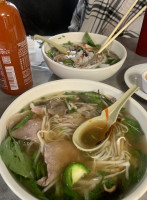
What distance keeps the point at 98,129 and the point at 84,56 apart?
0.68 metres

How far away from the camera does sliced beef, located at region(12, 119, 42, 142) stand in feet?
2.89

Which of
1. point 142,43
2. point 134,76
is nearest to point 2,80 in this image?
point 134,76

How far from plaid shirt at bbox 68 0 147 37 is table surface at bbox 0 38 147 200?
1.05 feet

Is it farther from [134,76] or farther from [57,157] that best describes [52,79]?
[57,157]

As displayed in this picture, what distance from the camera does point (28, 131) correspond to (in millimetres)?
898

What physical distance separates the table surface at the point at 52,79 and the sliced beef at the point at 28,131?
193 mm

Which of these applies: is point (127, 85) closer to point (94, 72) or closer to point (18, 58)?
point (94, 72)

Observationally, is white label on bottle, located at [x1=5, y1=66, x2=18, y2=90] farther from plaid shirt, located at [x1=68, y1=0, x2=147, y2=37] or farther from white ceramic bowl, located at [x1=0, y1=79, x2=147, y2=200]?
plaid shirt, located at [x1=68, y1=0, x2=147, y2=37]

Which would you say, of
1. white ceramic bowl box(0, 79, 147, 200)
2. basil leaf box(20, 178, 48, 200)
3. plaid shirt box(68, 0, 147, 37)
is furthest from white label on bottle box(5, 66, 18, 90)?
plaid shirt box(68, 0, 147, 37)

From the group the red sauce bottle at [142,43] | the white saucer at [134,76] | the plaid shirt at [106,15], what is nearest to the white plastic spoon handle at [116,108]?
the white saucer at [134,76]

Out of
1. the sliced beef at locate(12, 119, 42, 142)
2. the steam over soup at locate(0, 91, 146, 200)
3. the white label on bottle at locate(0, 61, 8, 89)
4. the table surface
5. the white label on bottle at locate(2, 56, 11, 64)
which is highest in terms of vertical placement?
the white label on bottle at locate(2, 56, 11, 64)

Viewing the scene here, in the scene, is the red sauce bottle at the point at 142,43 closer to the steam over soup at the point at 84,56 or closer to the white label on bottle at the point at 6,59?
the steam over soup at the point at 84,56

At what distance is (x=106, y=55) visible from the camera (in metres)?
1.52

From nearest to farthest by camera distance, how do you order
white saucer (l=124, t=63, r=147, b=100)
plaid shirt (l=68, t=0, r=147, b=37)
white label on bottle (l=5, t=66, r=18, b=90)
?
white label on bottle (l=5, t=66, r=18, b=90)
white saucer (l=124, t=63, r=147, b=100)
plaid shirt (l=68, t=0, r=147, b=37)
